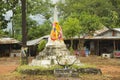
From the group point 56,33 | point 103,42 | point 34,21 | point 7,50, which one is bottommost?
point 7,50

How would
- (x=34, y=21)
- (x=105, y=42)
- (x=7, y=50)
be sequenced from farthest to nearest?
1. (x=34, y=21)
2. (x=7, y=50)
3. (x=105, y=42)

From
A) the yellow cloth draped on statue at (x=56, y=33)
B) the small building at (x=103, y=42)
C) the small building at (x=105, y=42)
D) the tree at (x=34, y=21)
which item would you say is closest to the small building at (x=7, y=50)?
the tree at (x=34, y=21)

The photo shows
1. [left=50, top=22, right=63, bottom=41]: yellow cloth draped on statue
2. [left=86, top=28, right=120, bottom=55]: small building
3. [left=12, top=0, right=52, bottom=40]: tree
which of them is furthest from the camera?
[left=12, top=0, right=52, bottom=40]: tree

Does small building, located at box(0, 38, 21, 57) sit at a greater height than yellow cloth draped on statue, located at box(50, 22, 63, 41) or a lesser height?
lesser

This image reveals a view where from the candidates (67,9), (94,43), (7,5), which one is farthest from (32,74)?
(67,9)

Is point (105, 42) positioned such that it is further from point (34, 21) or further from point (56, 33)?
point (56, 33)

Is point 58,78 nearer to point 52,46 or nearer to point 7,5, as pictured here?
point 52,46

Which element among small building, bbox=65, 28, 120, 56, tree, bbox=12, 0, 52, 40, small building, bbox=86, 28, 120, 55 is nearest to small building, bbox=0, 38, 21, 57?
tree, bbox=12, 0, 52, 40

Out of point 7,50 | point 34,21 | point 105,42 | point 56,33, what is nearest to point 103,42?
point 105,42

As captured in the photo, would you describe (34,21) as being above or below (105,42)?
above

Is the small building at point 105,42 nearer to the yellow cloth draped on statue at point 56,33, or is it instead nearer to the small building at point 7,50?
the small building at point 7,50

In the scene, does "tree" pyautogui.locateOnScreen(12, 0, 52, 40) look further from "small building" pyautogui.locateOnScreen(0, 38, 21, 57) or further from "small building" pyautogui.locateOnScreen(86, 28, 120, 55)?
"small building" pyautogui.locateOnScreen(86, 28, 120, 55)

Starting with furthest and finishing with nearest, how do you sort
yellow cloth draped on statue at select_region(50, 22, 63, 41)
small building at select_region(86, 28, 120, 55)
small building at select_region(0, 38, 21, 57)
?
small building at select_region(0, 38, 21, 57), small building at select_region(86, 28, 120, 55), yellow cloth draped on statue at select_region(50, 22, 63, 41)

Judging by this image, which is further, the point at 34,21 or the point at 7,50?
the point at 34,21
